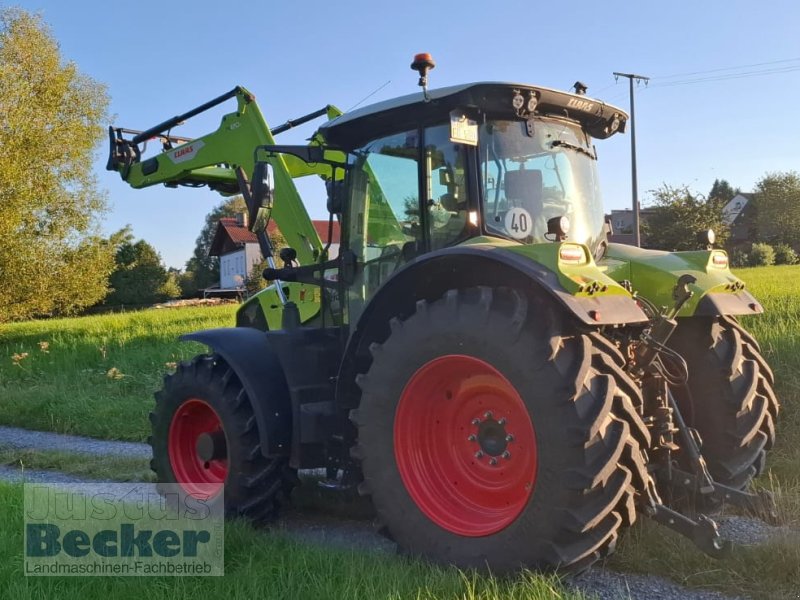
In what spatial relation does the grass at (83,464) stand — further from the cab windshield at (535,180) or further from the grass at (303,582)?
the cab windshield at (535,180)

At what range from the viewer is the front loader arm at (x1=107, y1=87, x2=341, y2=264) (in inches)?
216

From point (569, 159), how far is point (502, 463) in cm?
190

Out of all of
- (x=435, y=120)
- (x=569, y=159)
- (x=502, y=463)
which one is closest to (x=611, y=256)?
(x=569, y=159)

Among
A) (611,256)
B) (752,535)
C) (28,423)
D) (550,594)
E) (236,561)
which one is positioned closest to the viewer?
(550,594)

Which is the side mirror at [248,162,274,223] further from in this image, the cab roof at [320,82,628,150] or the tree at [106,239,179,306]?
the tree at [106,239,179,306]

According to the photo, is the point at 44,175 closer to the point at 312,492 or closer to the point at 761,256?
the point at 312,492

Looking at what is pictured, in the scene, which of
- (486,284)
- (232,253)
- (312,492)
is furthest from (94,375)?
(232,253)

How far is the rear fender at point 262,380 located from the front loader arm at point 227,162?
3.17ft

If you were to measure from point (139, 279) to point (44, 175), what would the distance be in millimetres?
24728

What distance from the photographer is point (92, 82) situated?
20312 mm

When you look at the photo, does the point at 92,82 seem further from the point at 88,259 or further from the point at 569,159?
the point at 569,159

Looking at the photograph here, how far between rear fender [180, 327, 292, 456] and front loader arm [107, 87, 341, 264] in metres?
0.97

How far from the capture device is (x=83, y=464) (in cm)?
682

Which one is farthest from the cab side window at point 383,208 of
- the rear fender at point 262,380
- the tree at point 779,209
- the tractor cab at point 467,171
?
the tree at point 779,209
